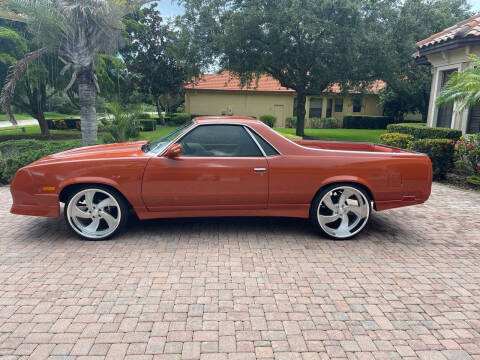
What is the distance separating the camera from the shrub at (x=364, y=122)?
3294 centimetres

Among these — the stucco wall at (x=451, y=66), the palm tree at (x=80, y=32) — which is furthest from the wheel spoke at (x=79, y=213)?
the stucco wall at (x=451, y=66)

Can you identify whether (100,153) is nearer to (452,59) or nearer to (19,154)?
(19,154)

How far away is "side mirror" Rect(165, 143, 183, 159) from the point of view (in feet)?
14.8

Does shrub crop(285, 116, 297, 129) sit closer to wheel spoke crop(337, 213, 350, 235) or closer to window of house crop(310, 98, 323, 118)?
window of house crop(310, 98, 323, 118)

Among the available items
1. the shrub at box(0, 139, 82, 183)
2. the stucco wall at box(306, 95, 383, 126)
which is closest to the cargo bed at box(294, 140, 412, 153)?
the shrub at box(0, 139, 82, 183)

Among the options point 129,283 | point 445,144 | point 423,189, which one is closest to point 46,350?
point 129,283

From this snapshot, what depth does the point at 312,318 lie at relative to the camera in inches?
120

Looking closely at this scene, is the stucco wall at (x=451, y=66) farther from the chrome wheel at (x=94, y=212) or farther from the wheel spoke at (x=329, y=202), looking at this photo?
the chrome wheel at (x=94, y=212)

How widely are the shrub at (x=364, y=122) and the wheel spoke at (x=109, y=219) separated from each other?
3144 cm

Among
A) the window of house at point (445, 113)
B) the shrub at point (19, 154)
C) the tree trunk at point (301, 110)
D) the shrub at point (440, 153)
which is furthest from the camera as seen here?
the tree trunk at point (301, 110)

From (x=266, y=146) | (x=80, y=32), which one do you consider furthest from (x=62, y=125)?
(x=266, y=146)

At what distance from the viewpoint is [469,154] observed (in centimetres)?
848

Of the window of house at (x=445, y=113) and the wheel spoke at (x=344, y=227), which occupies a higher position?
the window of house at (x=445, y=113)

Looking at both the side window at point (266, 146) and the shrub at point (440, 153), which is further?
the shrub at point (440, 153)
